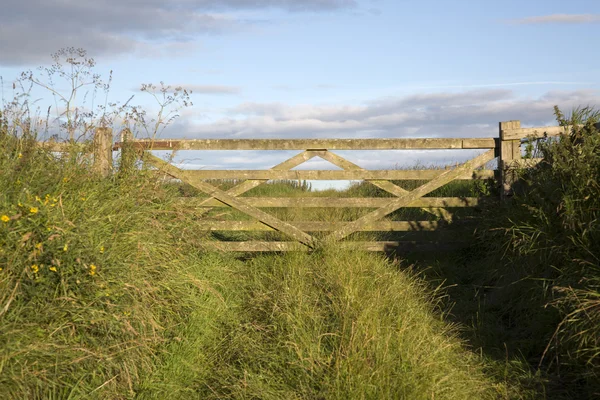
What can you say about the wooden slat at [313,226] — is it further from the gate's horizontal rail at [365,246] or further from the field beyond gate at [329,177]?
the gate's horizontal rail at [365,246]

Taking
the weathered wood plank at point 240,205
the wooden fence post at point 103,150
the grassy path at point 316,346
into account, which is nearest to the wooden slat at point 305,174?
the weathered wood plank at point 240,205

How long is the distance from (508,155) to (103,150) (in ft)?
18.3

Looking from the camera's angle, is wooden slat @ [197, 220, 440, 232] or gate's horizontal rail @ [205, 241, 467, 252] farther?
wooden slat @ [197, 220, 440, 232]

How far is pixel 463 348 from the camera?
5797mm

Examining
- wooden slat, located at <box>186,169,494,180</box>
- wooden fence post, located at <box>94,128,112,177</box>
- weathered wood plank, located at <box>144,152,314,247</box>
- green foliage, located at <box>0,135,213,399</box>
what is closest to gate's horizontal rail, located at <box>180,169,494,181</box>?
wooden slat, located at <box>186,169,494,180</box>

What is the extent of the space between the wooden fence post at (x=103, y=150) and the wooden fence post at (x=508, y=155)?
540cm

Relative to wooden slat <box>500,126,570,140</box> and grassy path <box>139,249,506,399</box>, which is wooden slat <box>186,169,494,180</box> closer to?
wooden slat <box>500,126,570,140</box>

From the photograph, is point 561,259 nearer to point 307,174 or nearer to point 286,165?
point 307,174

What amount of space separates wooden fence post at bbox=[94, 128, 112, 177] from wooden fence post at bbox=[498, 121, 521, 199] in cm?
540

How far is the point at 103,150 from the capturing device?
7.30 meters

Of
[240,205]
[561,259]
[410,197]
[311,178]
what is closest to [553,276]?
[561,259]

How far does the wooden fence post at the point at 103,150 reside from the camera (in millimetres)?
6766

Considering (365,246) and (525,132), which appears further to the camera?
(525,132)

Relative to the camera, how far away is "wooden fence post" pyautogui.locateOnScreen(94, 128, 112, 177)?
677 cm
